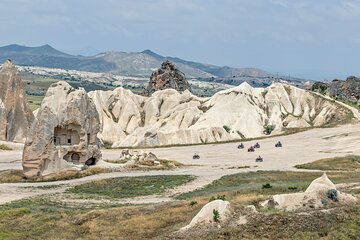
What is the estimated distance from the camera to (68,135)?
2371 inches

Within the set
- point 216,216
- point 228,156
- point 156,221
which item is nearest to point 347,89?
point 228,156

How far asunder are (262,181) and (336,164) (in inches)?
594

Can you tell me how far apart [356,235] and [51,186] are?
31.7 meters

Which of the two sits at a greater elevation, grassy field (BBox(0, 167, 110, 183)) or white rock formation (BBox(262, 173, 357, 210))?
white rock formation (BBox(262, 173, 357, 210))

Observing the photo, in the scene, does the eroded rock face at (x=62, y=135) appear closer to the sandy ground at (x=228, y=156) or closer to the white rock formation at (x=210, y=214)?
the sandy ground at (x=228, y=156)

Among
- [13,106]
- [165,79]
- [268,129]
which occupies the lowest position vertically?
[268,129]

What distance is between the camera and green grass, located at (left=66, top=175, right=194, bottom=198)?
4634 centimetres

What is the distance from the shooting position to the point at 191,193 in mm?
44094

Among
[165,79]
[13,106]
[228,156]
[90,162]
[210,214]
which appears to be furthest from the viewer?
[165,79]

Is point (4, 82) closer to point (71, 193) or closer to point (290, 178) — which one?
point (71, 193)

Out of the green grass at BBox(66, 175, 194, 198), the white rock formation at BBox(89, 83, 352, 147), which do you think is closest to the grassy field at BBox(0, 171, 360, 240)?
the green grass at BBox(66, 175, 194, 198)

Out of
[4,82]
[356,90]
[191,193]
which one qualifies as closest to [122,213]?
[191,193]

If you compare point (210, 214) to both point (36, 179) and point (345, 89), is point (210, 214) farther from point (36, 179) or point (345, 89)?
point (345, 89)

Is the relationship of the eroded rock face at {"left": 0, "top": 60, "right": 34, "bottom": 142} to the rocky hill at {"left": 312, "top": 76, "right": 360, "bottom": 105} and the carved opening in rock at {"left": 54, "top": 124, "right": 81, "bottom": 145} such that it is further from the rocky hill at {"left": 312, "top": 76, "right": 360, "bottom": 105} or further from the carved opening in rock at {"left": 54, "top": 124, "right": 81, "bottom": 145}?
the rocky hill at {"left": 312, "top": 76, "right": 360, "bottom": 105}
